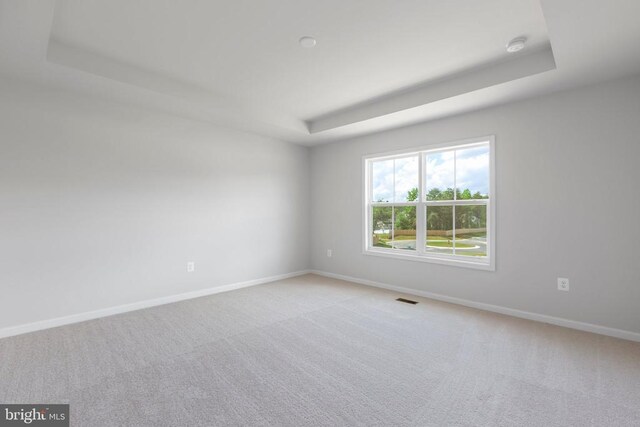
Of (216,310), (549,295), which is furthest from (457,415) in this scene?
(216,310)

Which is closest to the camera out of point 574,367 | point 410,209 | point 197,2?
point 197,2

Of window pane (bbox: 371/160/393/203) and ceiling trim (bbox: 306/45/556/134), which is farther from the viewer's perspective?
window pane (bbox: 371/160/393/203)

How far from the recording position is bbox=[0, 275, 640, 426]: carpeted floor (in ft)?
5.52

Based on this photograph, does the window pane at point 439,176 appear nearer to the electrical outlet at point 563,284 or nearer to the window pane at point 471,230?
the window pane at point 471,230

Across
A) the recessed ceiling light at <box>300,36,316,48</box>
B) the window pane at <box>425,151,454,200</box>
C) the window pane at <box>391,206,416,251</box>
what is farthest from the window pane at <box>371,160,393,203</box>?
the recessed ceiling light at <box>300,36,316,48</box>

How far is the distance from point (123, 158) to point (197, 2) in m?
2.14

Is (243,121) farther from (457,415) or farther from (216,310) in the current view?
(457,415)

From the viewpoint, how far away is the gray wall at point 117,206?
2.76 meters

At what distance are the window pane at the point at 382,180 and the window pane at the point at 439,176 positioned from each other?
60cm

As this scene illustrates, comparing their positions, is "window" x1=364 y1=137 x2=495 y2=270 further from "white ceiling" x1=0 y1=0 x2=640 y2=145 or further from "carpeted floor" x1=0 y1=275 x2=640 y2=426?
"carpeted floor" x1=0 y1=275 x2=640 y2=426

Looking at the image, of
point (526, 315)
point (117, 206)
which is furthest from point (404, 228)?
point (117, 206)

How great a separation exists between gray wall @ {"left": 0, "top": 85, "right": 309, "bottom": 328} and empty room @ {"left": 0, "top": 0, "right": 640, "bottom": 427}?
0.02m

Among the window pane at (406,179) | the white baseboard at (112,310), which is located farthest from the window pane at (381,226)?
the white baseboard at (112,310)

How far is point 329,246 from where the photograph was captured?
5.17 metres
